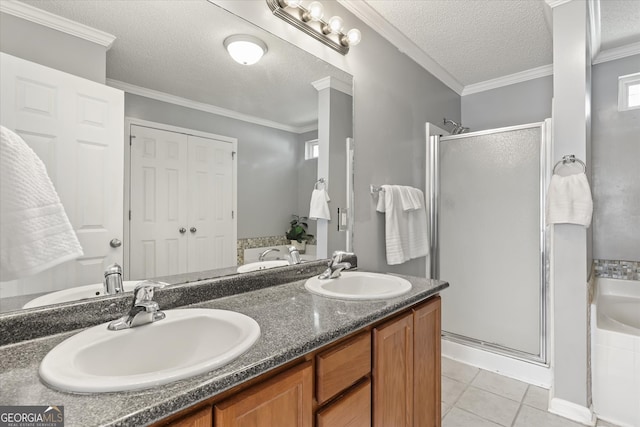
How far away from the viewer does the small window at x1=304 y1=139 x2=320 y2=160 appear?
1725 mm

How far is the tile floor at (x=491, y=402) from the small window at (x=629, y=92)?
2.27m

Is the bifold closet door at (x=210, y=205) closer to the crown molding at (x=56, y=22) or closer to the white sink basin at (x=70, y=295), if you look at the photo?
the white sink basin at (x=70, y=295)

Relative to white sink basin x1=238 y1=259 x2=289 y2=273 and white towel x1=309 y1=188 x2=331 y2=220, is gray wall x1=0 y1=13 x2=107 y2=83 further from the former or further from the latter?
white towel x1=309 y1=188 x2=331 y2=220

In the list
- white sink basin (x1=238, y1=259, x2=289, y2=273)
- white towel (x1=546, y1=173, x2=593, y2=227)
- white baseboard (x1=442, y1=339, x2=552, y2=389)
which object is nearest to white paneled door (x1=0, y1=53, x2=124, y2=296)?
white sink basin (x1=238, y1=259, x2=289, y2=273)

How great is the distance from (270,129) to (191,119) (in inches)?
15.6

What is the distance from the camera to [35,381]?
657 mm

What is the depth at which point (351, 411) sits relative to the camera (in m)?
1.06

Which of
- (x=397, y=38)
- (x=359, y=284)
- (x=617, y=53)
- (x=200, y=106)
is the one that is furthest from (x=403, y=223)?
(x=617, y=53)

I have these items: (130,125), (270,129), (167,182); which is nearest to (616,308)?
(270,129)

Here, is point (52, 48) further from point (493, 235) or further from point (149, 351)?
point (493, 235)

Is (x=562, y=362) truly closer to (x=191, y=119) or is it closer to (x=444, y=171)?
(x=444, y=171)

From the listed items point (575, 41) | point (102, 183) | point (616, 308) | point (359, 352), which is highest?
point (575, 41)

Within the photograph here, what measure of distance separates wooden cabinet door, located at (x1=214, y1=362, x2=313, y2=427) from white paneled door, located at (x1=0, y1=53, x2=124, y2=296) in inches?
25.8

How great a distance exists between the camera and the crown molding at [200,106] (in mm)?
1110
